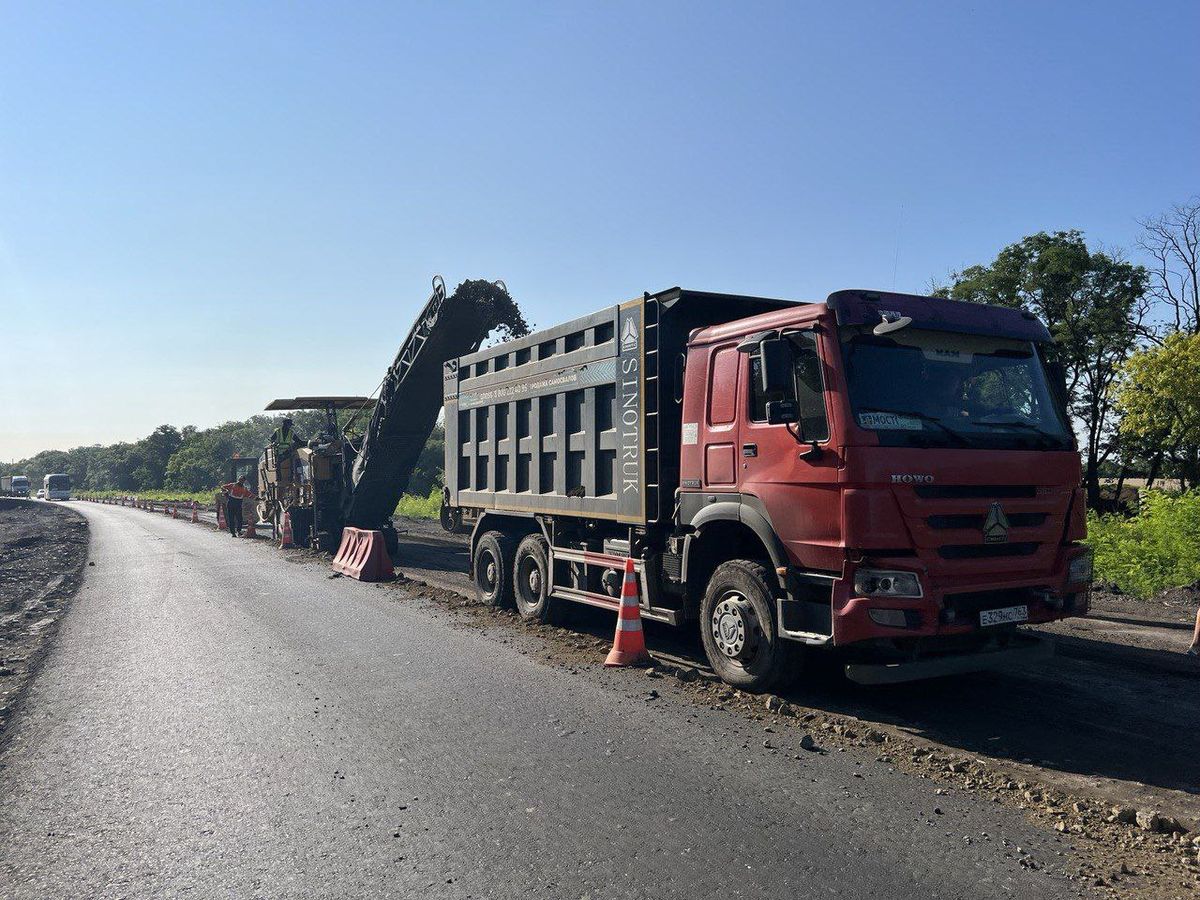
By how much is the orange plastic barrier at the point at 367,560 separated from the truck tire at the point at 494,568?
11.3 feet

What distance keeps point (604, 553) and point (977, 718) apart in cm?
372

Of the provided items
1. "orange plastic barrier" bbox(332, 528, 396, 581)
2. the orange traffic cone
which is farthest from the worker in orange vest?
the orange traffic cone

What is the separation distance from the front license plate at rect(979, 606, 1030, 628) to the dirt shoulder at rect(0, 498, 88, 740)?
22.1 feet

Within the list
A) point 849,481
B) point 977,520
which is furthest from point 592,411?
point 977,520

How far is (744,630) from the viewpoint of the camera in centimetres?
638

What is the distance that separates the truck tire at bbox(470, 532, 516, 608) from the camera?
34.3 feet

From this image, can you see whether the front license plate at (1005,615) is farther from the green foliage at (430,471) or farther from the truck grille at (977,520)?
the green foliage at (430,471)

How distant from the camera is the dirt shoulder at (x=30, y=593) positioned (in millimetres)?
7809

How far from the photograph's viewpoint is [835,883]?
137 inches

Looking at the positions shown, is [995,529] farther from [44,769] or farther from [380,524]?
[380,524]

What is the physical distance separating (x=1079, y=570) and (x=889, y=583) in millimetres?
1833

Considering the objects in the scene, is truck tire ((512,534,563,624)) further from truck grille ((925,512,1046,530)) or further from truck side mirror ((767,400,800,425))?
truck grille ((925,512,1046,530))

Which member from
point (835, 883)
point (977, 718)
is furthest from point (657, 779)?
point (977, 718)

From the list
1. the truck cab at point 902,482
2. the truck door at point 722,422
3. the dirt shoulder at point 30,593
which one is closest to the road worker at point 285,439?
the dirt shoulder at point 30,593
